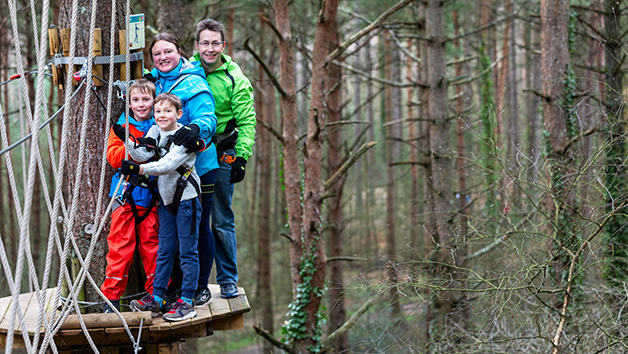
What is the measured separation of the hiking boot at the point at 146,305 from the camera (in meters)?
3.36

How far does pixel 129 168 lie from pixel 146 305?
816 mm

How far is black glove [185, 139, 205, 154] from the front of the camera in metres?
3.25

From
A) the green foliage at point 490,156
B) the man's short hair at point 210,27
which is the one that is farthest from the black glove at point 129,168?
the green foliage at point 490,156

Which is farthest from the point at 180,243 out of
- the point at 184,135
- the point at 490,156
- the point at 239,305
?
the point at 490,156

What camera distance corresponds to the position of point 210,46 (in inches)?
149

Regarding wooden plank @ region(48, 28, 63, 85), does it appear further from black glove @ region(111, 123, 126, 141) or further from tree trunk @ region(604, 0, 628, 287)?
tree trunk @ region(604, 0, 628, 287)

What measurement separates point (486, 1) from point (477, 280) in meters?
13.7

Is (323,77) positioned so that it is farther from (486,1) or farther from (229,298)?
(486,1)

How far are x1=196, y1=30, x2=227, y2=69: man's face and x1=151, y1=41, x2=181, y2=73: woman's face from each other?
0.26m

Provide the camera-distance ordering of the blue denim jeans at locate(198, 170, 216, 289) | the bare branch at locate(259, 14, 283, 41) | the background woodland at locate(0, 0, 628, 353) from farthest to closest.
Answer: the bare branch at locate(259, 14, 283, 41) → the background woodland at locate(0, 0, 628, 353) → the blue denim jeans at locate(198, 170, 216, 289)

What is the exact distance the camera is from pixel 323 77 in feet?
22.4

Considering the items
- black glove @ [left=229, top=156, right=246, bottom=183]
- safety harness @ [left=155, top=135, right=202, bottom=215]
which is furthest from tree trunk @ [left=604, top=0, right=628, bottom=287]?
safety harness @ [left=155, top=135, right=202, bottom=215]

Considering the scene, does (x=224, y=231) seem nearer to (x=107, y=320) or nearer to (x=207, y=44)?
(x=107, y=320)

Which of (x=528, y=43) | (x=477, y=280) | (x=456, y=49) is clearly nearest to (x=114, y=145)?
(x=477, y=280)
